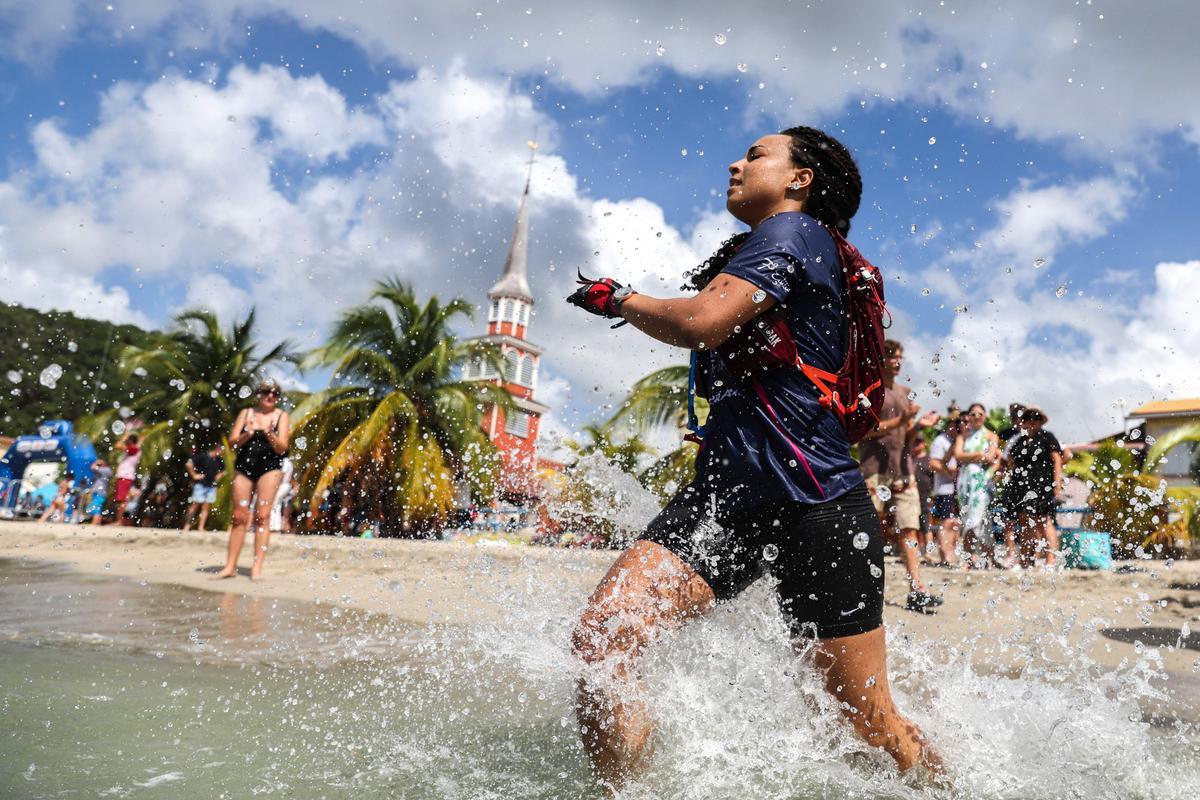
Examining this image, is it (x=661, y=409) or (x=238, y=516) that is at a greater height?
(x=661, y=409)

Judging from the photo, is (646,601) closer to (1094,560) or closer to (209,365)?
(1094,560)

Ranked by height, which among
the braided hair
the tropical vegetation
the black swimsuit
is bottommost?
the black swimsuit

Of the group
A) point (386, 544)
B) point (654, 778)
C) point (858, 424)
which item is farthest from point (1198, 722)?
point (386, 544)

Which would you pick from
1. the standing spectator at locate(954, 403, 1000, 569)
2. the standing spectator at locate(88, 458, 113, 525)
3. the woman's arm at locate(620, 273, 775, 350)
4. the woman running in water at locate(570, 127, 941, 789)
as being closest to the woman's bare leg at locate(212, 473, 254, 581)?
the woman running in water at locate(570, 127, 941, 789)

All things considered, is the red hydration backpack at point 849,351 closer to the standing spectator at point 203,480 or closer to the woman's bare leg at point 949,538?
the woman's bare leg at point 949,538

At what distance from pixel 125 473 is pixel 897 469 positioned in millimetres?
14153

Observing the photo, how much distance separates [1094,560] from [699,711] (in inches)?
341

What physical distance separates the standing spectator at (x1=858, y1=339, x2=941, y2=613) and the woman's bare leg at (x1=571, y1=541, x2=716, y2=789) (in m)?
4.39

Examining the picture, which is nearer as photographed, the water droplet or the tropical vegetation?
the water droplet

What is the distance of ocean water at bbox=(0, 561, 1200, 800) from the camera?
6.72 ft

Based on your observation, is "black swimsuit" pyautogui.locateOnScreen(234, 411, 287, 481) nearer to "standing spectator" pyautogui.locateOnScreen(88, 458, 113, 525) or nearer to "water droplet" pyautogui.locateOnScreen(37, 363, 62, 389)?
"water droplet" pyautogui.locateOnScreen(37, 363, 62, 389)

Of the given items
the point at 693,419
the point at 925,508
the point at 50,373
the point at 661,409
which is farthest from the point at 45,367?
the point at 693,419

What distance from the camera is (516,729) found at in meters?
2.78

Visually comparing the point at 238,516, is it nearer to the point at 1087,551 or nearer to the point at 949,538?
the point at 949,538
